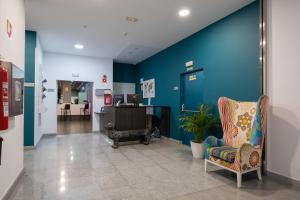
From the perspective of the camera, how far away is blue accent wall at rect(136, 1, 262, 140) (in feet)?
11.4

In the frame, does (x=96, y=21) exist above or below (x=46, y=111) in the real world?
above

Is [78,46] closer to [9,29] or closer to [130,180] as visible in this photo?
[9,29]

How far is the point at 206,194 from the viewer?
8.21ft

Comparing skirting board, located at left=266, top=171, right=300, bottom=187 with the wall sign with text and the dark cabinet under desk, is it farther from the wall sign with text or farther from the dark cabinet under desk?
the wall sign with text

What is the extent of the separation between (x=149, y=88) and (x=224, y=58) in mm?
3957

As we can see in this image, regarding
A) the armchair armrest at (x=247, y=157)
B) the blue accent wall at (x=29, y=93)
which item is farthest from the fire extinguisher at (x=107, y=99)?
the armchair armrest at (x=247, y=157)

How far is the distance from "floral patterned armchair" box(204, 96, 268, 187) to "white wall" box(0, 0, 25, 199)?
3.06m

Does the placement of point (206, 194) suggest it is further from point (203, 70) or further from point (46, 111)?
point (46, 111)

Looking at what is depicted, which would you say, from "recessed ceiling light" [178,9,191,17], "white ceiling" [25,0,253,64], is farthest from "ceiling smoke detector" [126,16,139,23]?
"recessed ceiling light" [178,9,191,17]

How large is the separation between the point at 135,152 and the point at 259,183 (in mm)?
2756

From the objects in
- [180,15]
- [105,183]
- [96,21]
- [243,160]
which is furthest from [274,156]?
[96,21]

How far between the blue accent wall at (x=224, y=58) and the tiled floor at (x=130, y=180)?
1580mm

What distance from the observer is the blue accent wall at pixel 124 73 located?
8.63 m

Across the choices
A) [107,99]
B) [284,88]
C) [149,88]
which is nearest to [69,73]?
[107,99]
